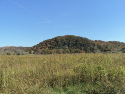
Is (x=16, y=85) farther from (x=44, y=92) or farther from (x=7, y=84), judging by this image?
(x=44, y=92)

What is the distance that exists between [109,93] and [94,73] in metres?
0.98

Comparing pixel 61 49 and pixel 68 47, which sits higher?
pixel 68 47

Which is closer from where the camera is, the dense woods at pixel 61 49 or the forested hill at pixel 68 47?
the dense woods at pixel 61 49

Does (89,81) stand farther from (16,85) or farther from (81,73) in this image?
(16,85)

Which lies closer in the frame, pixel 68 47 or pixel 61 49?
pixel 61 49

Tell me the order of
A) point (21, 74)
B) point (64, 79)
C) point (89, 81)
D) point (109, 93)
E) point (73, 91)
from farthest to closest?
point (21, 74) < point (64, 79) < point (89, 81) < point (73, 91) < point (109, 93)

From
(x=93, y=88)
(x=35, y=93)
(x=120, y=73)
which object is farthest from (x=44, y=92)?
(x=120, y=73)

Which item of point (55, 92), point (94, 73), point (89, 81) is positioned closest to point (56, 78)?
point (55, 92)

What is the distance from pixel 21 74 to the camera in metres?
3.92

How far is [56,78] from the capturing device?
347 cm

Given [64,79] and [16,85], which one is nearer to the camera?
[16,85]

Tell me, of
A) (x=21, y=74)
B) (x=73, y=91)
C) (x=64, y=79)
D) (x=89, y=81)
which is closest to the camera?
(x=73, y=91)

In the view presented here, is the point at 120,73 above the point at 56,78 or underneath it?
above

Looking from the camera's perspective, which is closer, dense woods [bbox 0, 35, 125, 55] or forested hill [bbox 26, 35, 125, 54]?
dense woods [bbox 0, 35, 125, 55]
